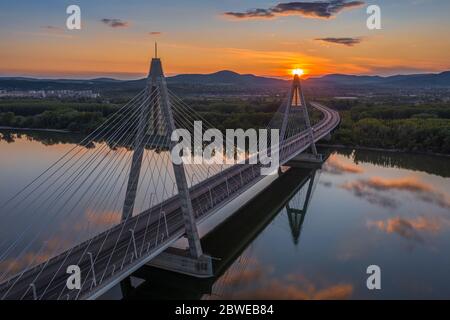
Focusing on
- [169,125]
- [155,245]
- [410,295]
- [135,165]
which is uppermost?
[169,125]

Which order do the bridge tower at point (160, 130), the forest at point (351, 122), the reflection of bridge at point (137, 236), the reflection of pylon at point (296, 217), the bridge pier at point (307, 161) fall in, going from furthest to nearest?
the forest at point (351, 122), the bridge pier at point (307, 161), the reflection of pylon at point (296, 217), the bridge tower at point (160, 130), the reflection of bridge at point (137, 236)

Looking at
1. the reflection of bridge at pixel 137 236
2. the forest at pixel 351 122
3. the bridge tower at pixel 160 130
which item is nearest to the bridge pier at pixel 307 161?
the forest at pixel 351 122

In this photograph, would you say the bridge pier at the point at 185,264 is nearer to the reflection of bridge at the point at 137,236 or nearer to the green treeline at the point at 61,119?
the reflection of bridge at the point at 137,236

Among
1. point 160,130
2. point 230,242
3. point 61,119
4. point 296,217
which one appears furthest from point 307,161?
point 61,119

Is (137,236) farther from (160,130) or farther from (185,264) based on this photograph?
(160,130)

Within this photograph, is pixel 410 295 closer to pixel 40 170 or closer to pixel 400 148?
pixel 40 170

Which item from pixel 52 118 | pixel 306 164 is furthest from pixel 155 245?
pixel 52 118
